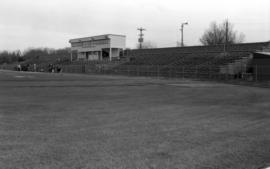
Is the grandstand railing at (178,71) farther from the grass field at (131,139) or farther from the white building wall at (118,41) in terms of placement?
the grass field at (131,139)

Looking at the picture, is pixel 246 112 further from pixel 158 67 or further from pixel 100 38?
pixel 100 38

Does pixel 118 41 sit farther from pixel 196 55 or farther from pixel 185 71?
pixel 185 71

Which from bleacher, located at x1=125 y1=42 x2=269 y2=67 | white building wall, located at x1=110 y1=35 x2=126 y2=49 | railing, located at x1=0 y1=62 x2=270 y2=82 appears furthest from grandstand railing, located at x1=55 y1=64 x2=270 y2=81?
white building wall, located at x1=110 y1=35 x2=126 y2=49

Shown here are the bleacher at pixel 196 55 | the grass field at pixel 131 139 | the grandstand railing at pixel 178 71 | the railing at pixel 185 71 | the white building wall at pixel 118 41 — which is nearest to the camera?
the grass field at pixel 131 139

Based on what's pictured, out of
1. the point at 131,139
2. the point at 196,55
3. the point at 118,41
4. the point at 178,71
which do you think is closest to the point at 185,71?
the point at 178,71

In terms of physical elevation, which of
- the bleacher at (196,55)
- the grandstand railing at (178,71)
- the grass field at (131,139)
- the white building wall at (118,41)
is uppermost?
the white building wall at (118,41)

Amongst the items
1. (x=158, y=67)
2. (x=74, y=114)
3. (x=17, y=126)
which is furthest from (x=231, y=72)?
(x=17, y=126)

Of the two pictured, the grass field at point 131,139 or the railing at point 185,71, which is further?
the railing at point 185,71

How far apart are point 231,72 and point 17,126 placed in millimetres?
36730

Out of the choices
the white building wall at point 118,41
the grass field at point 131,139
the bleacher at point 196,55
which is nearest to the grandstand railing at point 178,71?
the bleacher at point 196,55

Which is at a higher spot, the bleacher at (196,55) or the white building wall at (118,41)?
the white building wall at (118,41)

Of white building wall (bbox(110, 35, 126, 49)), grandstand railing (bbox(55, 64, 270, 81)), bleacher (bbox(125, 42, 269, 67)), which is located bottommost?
grandstand railing (bbox(55, 64, 270, 81))

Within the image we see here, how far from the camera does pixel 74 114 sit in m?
11.1

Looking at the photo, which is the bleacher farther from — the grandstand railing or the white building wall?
the white building wall
